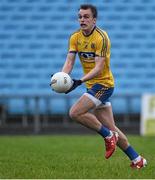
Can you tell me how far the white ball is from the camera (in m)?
8.73

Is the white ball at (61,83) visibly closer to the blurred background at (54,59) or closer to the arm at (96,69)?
the arm at (96,69)

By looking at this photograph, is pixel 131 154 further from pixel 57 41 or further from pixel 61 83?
pixel 57 41

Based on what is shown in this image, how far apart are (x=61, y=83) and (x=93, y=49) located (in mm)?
673

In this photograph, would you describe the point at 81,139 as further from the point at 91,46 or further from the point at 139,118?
the point at 91,46

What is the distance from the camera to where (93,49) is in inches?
352

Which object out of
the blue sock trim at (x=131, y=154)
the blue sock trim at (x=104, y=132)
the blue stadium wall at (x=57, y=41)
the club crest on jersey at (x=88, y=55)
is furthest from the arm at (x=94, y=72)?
the blue stadium wall at (x=57, y=41)

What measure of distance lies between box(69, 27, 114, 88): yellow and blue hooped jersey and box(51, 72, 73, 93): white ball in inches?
17.4

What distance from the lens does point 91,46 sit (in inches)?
352

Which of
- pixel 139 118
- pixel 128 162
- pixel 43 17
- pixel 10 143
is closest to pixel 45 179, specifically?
pixel 128 162

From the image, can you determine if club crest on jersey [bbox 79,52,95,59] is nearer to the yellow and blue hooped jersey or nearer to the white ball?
the yellow and blue hooped jersey

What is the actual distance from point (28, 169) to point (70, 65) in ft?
5.12

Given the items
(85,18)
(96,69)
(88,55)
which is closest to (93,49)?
(88,55)

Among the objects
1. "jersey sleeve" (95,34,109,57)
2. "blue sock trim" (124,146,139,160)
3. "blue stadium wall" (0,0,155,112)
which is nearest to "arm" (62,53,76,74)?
"jersey sleeve" (95,34,109,57)

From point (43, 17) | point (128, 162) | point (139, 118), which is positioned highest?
point (43, 17)
